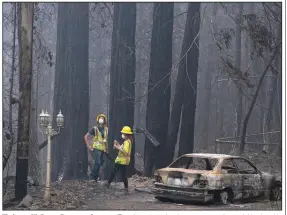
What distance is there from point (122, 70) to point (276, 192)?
589 cm

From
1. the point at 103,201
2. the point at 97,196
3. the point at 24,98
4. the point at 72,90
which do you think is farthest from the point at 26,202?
the point at 72,90

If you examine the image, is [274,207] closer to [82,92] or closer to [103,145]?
[103,145]

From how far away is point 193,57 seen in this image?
14289 mm

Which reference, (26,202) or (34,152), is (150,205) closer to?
(26,202)

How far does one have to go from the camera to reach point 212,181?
33.1 ft

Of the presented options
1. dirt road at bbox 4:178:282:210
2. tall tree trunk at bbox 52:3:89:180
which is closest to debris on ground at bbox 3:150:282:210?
dirt road at bbox 4:178:282:210

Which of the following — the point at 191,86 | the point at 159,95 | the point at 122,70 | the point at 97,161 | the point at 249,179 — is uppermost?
the point at 122,70

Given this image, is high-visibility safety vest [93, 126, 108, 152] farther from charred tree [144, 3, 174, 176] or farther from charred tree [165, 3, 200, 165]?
charred tree [165, 3, 200, 165]

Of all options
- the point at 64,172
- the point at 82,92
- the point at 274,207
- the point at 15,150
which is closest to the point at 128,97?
the point at 82,92

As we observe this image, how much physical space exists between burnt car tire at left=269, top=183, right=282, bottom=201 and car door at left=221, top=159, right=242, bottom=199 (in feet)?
3.01

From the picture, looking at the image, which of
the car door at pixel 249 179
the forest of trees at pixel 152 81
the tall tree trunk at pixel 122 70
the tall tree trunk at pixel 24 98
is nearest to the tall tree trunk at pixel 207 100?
the forest of trees at pixel 152 81

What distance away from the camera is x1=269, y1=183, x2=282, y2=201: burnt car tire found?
1110 centimetres

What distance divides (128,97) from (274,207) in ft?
19.2

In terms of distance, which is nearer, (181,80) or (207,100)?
(181,80)
